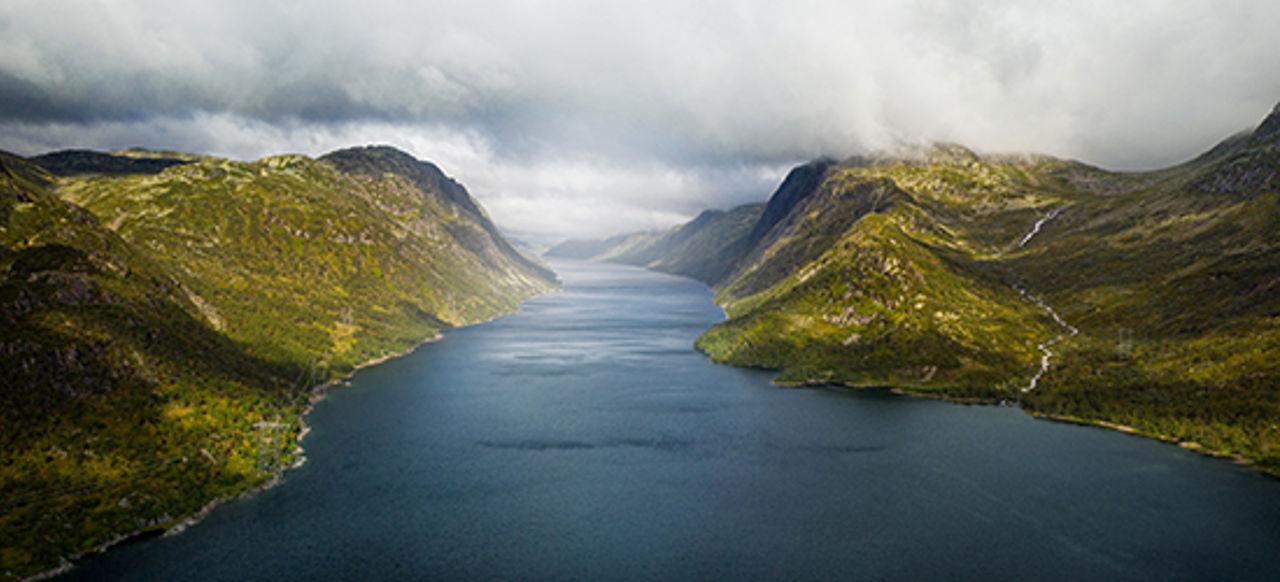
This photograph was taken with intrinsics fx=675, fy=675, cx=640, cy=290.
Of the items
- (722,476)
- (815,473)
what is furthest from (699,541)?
(815,473)

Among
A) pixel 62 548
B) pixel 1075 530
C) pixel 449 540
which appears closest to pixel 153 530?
pixel 62 548

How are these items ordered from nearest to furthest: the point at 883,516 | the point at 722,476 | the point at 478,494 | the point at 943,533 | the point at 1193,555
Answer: the point at 1193,555 < the point at 943,533 < the point at 883,516 < the point at 478,494 < the point at 722,476

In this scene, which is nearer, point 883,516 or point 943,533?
point 943,533

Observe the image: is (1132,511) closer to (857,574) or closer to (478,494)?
(857,574)

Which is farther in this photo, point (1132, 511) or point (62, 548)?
point (1132, 511)

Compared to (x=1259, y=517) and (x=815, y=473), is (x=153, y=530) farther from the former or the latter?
Answer: (x=1259, y=517)

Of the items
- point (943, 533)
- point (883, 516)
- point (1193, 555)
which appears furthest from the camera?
point (883, 516)

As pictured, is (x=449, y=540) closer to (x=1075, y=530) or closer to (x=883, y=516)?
(x=883, y=516)

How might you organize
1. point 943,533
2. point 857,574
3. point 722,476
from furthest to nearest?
1. point 722,476
2. point 943,533
3. point 857,574

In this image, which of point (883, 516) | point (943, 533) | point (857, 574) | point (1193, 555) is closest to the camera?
point (857, 574)
